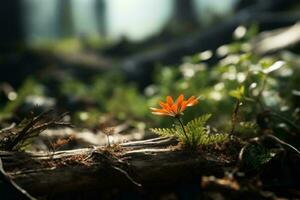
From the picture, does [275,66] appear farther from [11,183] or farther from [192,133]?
[11,183]

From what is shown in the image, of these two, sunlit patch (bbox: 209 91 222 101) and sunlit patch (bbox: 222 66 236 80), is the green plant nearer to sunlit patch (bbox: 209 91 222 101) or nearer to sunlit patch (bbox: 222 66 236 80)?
sunlit patch (bbox: 222 66 236 80)

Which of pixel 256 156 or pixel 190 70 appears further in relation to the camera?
pixel 190 70

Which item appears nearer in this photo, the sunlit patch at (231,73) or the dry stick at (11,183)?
the dry stick at (11,183)

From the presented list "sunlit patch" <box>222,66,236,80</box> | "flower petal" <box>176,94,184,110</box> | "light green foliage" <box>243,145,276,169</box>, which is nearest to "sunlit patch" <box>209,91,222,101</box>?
"sunlit patch" <box>222,66,236,80</box>

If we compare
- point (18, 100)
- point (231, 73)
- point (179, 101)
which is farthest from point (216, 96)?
point (18, 100)

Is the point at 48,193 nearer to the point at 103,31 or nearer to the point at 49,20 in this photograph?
the point at 103,31

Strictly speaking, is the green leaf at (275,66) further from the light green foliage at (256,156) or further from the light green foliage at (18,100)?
the light green foliage at (18,100)

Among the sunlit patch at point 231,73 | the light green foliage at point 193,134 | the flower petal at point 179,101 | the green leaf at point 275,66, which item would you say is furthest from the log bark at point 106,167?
the sunlit patch at point 231,73

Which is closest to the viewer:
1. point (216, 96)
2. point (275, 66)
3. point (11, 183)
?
point (11, 183)

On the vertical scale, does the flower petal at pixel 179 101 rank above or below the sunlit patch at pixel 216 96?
below
